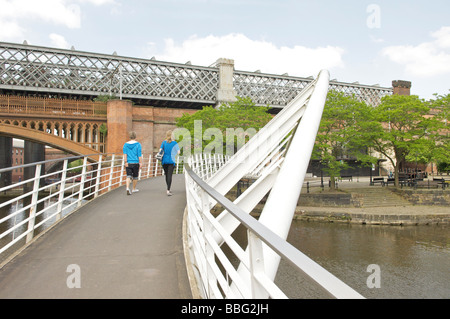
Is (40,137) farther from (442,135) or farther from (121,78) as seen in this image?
(442,135)

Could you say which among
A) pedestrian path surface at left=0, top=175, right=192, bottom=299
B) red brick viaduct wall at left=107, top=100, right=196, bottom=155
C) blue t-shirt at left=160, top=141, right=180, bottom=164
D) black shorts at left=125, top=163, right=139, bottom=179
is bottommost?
pedestrian path surface at left=0, top=175, right=192, bottom=299

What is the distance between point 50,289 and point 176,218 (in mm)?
3147

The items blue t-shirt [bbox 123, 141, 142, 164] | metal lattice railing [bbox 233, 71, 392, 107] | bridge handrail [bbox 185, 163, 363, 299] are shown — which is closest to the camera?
bridge handrail [bbox 185, 163, 363, 299]

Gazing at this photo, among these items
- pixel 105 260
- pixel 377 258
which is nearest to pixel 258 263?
pixel 105 260

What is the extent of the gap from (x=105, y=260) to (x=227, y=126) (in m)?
24.0

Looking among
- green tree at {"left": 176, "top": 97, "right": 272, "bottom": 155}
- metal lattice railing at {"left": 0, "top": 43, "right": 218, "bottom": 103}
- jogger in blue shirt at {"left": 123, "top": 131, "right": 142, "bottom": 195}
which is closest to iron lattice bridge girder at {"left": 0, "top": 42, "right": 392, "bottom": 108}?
metal lattice railing at {"left": 0, "top": 43, "right": 218, "bottom": 103}

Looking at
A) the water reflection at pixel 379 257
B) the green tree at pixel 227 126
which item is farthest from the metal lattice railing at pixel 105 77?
the water reflection at pixel 379 257

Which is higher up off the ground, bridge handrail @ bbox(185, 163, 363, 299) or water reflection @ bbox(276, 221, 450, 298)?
bridge handrail @ bbox(185, 163, 363, 299)

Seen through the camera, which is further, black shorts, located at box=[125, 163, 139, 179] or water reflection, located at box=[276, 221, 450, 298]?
water reflection, located at box=[276, 221, 450, 298]

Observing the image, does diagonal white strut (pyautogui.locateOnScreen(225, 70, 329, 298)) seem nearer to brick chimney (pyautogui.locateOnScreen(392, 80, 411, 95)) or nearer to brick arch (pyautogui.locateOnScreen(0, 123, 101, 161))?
brick arch (pyautogui.locateOnScreen(0, 123, 101, 161))

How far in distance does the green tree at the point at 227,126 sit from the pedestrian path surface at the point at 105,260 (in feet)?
66.1

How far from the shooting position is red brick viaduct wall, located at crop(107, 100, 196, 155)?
112ft

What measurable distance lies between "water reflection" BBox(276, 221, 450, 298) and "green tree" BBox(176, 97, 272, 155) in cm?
825
